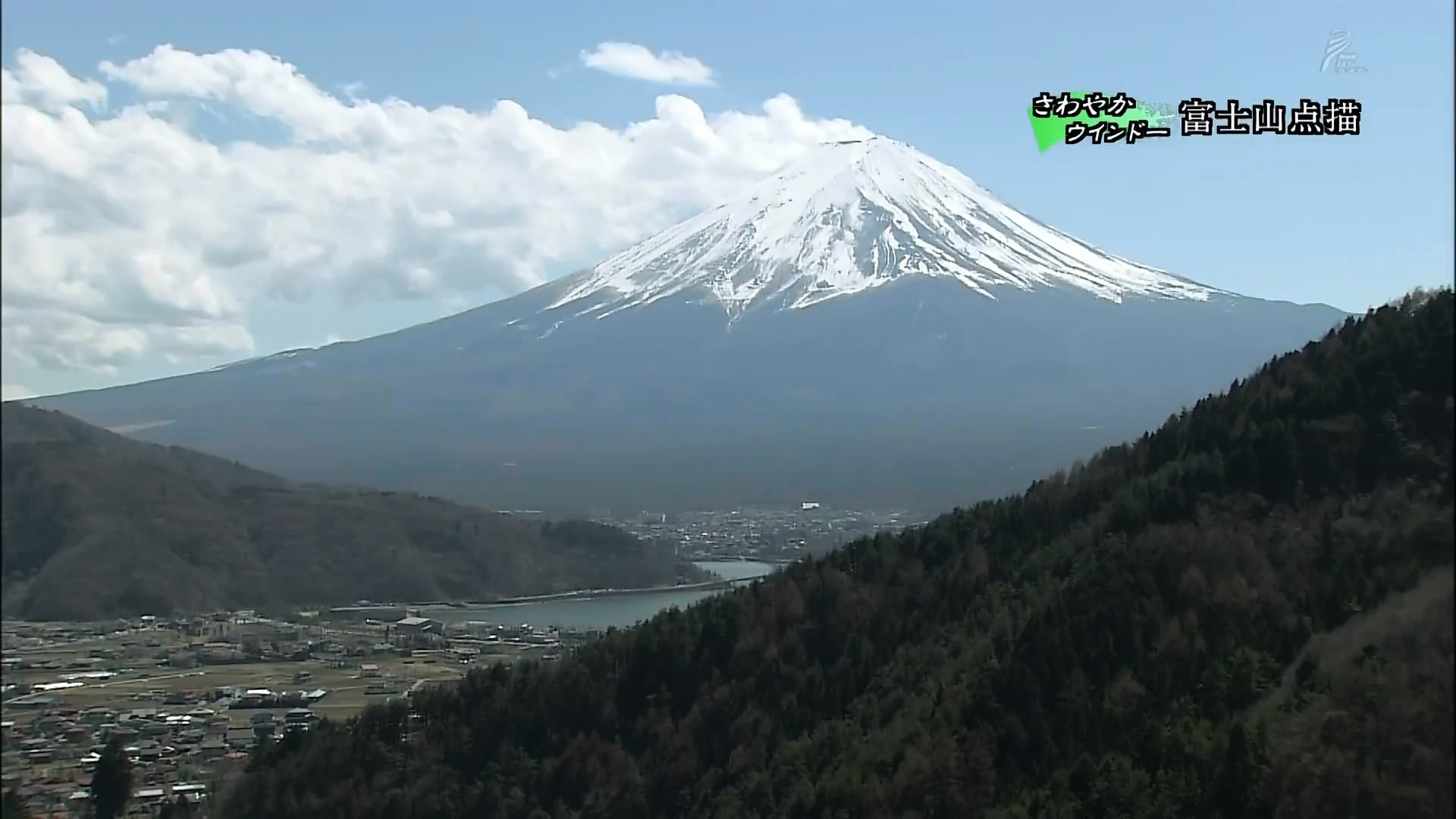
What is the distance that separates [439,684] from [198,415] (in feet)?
160

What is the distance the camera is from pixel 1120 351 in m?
124

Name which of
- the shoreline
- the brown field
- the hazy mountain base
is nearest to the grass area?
the brown field

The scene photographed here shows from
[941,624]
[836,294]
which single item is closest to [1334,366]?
[941,624]

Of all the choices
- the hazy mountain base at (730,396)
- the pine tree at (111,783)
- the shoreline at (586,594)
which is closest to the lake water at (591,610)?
the shoreline at (586,594)

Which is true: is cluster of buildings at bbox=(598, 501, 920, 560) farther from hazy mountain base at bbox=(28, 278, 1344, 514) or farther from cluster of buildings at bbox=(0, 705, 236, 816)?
cluster of buildings at bbox=(0, 705, 236, 816)

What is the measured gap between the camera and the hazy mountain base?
245 feet

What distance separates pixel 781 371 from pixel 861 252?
28.6 meters

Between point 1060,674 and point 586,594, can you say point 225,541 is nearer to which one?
point 1060,674

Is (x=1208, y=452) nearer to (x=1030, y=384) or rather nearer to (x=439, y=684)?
(x=439, y=684)

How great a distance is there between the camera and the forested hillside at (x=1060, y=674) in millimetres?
18547

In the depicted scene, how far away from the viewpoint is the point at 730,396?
127 meters

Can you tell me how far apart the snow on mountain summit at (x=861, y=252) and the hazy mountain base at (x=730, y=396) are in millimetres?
3448

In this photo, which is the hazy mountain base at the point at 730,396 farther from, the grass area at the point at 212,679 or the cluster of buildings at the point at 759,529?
the grass area at the point at 212,679

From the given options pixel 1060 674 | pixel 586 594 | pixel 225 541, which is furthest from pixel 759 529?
pixel 1060 674
